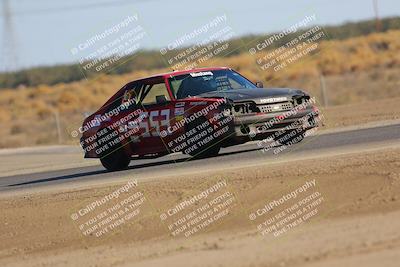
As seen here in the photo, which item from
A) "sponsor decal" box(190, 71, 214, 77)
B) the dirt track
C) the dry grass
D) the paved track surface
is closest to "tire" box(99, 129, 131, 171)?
the paved track surface

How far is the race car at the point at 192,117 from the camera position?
16.1 m

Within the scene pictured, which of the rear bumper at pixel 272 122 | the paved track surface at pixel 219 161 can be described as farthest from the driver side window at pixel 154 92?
the rear bumper at pixel 272 122

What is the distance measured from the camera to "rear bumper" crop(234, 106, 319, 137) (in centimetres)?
1600

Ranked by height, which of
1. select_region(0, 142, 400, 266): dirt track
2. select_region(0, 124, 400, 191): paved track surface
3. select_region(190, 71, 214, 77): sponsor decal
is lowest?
select_region(0, 124, 400, 191): paved track surface

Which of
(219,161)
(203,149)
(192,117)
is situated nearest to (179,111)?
(192,117)

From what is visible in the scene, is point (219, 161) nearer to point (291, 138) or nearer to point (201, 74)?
point (291, 138)

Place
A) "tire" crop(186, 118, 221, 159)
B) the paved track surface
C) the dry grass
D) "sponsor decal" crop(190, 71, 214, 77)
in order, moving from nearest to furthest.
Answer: the paved track surface
"tire" crop(186, 118, 221, 159)
"sponsor decal" crop(190, 71, 214, 77)
the dry grass

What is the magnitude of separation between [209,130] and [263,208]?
461 cm

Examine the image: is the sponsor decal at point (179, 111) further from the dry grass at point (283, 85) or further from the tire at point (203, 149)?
the dry grass at point (283, 85)

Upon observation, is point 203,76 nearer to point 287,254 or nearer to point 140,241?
A: point 140,241

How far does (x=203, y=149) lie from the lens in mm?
16703

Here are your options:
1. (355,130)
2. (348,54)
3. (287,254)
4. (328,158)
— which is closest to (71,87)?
(348,54)

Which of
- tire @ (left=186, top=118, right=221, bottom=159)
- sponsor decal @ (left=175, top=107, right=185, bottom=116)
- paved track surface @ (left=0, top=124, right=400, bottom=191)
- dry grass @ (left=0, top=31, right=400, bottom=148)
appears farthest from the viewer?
dry grass @ (left=0, top=31, right=400, bottom=148)

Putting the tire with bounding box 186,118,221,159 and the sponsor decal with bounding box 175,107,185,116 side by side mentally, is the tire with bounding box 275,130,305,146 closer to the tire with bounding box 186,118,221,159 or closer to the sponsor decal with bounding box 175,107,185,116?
the tire with bounding box 186,118,221,159
